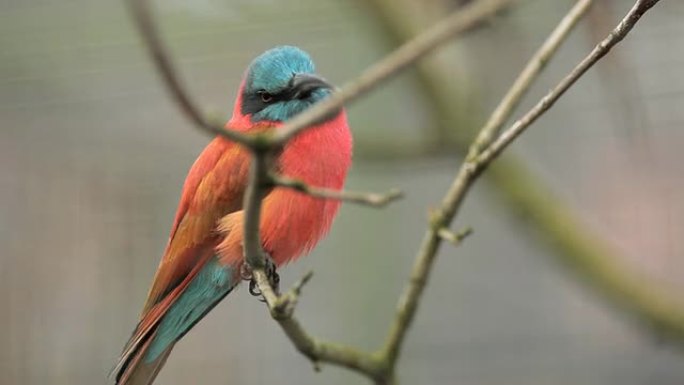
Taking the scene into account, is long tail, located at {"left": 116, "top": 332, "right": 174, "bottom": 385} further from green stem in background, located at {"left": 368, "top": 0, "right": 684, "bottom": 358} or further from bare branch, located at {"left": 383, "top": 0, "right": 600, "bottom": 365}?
green stem in background, located at {"left": 368, "top": 0, "right": 684, "bottom": 358}

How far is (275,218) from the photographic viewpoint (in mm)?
1780

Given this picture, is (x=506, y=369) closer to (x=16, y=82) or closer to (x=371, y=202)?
(x=16, y=82)

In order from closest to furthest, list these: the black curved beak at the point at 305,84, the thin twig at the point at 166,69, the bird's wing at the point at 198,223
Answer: the thin twig at the point at 166,69 < the black curved beak at the point at 305,84 < the bird's wing at the point at 198,223

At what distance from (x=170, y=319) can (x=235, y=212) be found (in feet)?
0.67

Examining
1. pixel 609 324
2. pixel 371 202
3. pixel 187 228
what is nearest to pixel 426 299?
pixel 609 324

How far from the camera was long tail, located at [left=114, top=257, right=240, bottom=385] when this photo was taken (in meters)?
1.85

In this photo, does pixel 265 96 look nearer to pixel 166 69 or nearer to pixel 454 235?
pixel 454 235

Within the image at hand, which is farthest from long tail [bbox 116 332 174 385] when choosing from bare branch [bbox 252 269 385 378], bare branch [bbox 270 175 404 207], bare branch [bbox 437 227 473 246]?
bare branch [bbox 270 175 404 207]

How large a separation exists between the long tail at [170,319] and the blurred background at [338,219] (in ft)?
4.50

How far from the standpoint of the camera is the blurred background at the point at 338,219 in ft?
10.7

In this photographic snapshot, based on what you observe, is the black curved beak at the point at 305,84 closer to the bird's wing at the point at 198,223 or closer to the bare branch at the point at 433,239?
the bird's wing at the point at 198,223

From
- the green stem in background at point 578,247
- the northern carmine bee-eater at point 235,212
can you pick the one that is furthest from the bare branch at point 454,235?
the green stem in background at point 578,247

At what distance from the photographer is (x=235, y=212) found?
6.06 feet

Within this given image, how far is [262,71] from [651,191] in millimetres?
1710
